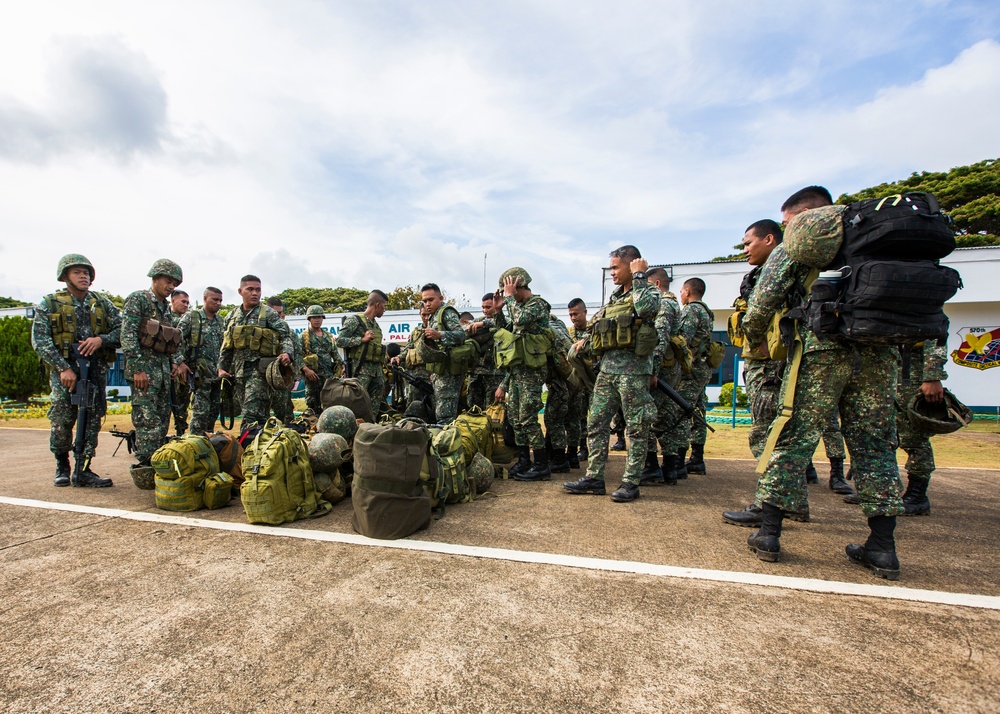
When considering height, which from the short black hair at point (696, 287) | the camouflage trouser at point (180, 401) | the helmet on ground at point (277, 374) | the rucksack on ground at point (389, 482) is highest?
the short black hair at point (696, 287)

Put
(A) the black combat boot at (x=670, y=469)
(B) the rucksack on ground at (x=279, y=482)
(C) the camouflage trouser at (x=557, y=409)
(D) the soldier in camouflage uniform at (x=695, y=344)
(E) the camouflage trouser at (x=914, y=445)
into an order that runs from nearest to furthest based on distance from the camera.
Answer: (B) the rucksack on ground at (x=279, y=482), (E) the camouflage trouser at (x=914, y=445), (A) the black combat boot at (x=670, y=469), (D) the soldier in camouflage uniform at (x=695, y=344), (C) the camouflage trouser at (x=557, y=409)

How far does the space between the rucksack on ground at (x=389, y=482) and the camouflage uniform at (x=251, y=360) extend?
118 inches

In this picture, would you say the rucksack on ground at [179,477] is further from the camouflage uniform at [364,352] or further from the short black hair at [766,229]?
the short black hair at [766,229]

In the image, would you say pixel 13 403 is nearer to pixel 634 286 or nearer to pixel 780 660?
pixel 634 286

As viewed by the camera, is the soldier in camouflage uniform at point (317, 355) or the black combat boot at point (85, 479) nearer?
the black combat boot at point (85, 479)

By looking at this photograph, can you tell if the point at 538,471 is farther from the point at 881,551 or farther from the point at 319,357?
the point at 319,357

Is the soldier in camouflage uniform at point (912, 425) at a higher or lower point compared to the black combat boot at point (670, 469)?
higher

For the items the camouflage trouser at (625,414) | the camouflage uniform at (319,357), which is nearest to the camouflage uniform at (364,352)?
the camouflage uniform at (319,357)

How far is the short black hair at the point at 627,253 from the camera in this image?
14.6 feet

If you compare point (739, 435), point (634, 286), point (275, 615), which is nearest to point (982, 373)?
point (739, 435)

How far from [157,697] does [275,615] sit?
1.87 feet

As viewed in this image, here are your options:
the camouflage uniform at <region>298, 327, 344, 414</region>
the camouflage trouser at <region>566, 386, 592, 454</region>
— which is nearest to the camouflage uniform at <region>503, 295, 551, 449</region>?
the camouflage trouser at <region>566, 386, 592, 454</region>

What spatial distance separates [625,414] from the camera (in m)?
4.25

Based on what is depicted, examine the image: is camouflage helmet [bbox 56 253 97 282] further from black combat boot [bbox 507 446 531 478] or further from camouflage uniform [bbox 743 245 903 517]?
camouflage uniform [bbox 743 245 903 517]
